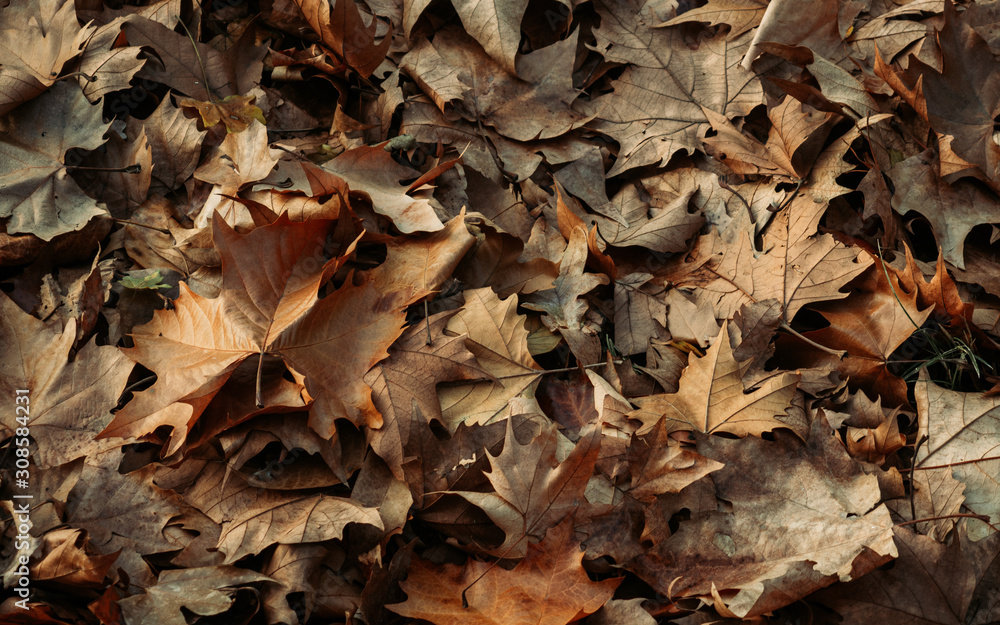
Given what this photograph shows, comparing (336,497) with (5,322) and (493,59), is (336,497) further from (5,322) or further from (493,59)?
(493,59)

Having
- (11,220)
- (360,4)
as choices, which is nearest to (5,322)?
(11,220)

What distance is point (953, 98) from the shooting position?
2.34 metres

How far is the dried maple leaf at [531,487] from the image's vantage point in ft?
5.35

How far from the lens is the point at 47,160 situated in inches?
85.3

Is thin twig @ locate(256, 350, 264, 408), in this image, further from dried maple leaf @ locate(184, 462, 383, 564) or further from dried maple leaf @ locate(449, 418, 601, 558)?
dried maple leaf @ locate(449, 418, 601, 558)

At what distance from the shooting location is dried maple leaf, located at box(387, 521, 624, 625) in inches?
60.1

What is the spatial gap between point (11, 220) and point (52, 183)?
0.59 ft

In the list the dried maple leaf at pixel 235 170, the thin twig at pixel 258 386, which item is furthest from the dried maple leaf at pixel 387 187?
the thin twig at pixel 258 386

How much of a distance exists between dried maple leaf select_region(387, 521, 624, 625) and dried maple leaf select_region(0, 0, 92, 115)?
2.10 meters

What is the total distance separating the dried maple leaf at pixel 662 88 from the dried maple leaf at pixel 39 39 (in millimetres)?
1931

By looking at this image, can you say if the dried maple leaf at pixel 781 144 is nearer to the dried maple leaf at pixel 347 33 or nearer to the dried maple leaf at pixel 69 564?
the dried maple leaf at pixel 347 33

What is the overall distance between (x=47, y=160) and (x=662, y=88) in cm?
223

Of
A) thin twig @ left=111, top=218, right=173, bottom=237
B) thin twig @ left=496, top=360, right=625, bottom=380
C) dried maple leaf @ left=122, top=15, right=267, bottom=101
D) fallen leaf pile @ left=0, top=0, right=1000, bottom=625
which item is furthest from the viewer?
dried maple leaf @ left=122, top=15, right=267, bottom=101

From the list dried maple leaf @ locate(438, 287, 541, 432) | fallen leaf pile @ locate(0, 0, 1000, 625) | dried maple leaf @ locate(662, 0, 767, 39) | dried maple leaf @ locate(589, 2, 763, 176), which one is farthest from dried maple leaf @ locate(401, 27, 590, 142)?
dried maple leaf @ locate(438, 287, 541, 432)
